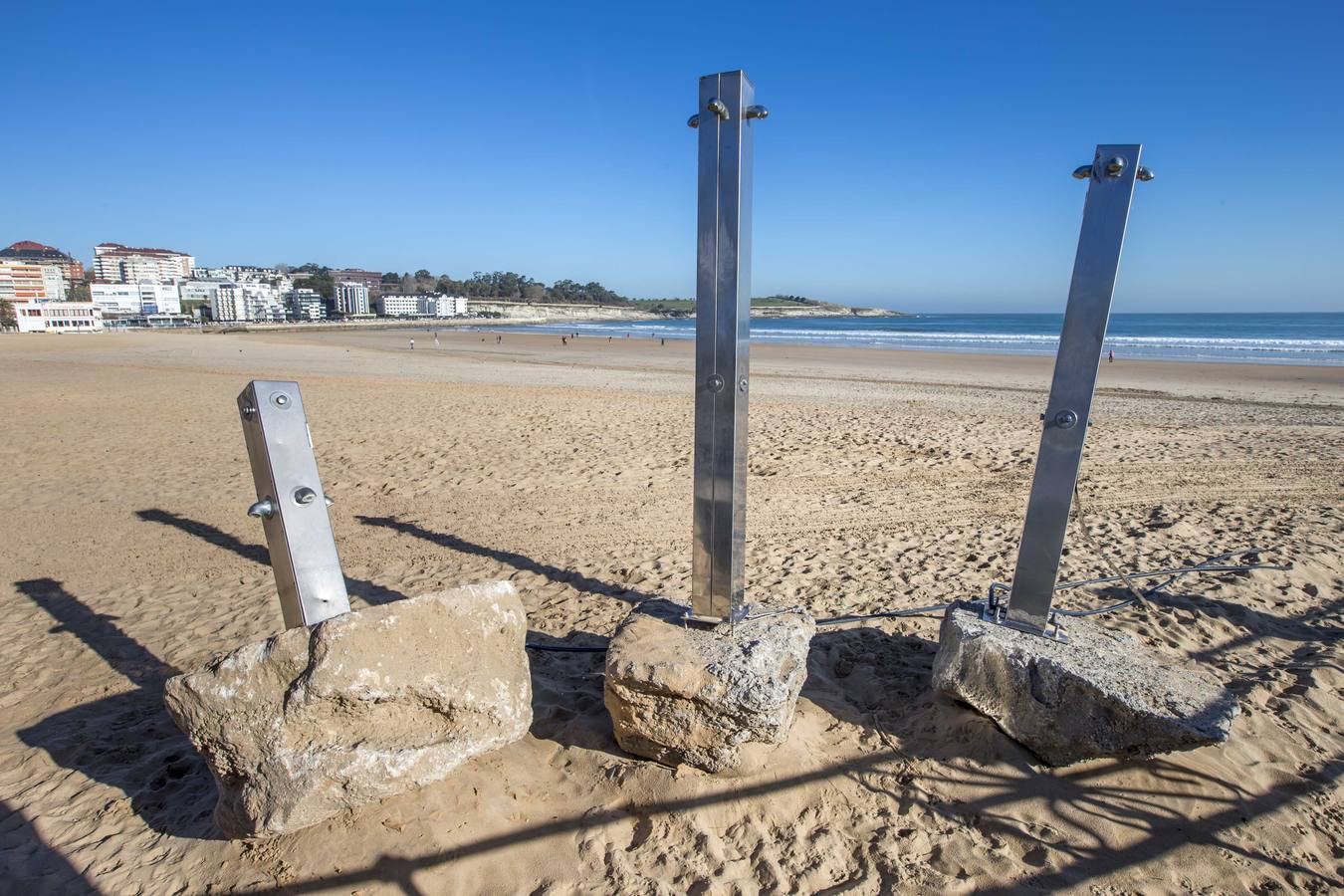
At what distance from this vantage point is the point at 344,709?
2.49m

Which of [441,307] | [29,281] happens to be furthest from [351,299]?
[29,281]

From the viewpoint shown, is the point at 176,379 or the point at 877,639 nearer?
the point at 877,639

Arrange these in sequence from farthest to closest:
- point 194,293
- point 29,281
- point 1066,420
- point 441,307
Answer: point 194,293 < point 441,307 < point 29,281 < point 1066,420

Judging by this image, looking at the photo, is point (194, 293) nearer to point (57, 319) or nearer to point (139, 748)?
point (57, 319)

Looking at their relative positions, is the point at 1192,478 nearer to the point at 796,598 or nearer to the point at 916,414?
the point at 916,414

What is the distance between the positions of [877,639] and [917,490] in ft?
11.6

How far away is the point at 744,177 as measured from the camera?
278 cm

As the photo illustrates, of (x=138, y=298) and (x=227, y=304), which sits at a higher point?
(x=138, y=298)

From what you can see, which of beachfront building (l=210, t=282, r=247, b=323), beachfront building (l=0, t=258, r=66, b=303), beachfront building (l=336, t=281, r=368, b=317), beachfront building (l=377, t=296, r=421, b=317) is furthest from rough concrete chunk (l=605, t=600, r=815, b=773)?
beachfront building (l=0, t=258, r=66, b=303)

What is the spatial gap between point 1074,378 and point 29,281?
6064 inches

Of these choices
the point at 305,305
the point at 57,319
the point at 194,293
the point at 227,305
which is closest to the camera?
the point at 57,319

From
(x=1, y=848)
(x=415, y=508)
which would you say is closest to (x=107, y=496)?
(x=415, y=508)

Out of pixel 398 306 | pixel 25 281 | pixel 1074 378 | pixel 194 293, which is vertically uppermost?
pixel 25 281

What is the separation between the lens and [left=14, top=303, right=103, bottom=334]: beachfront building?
53.0 m
